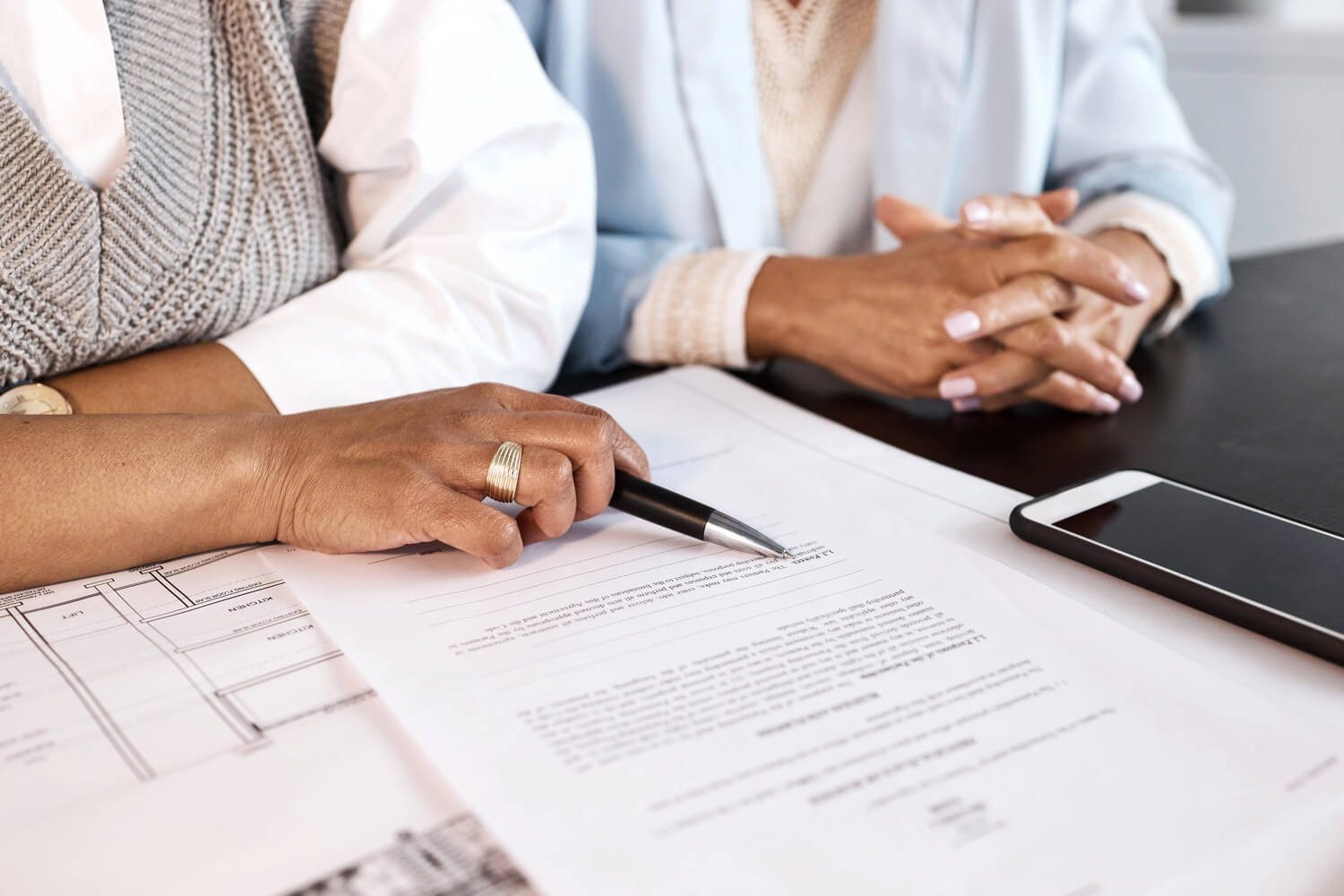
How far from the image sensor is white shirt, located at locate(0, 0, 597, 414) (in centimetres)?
64

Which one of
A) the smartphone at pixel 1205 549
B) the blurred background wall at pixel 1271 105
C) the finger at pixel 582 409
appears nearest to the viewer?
the smartphone at pixel 1205 549

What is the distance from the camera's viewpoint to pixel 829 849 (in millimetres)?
319

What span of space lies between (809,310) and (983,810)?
1.73 feet

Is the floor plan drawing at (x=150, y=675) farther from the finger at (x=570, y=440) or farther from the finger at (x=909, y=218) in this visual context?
the finger at (x=909, y=218)

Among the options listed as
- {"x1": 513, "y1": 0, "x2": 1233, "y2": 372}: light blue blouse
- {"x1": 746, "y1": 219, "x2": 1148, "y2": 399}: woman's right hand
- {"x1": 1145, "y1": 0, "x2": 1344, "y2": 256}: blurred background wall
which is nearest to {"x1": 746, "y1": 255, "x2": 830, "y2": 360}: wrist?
{"x1": 746, "y1": 219, "x2": 1148, "y2": 399}: woman's right hand

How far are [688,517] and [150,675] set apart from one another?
24 centimetres

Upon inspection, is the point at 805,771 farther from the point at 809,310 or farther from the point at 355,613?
the point at 809,310

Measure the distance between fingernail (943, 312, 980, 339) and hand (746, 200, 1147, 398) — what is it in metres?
0.02

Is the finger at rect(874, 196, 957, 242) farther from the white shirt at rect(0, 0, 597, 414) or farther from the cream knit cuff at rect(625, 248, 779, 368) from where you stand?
the white shirt at rect(0, 0, 597, 414)

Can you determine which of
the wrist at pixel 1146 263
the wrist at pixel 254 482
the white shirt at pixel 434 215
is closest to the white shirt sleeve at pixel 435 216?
the white shirt at pixel 434 215

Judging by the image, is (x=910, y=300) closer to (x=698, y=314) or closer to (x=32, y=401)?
(x=698, y=314)

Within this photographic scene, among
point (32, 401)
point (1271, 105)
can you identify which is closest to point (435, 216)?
point (32, 401)

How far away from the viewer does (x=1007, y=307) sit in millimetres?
745

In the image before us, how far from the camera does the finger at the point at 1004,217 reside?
2.45 ft
